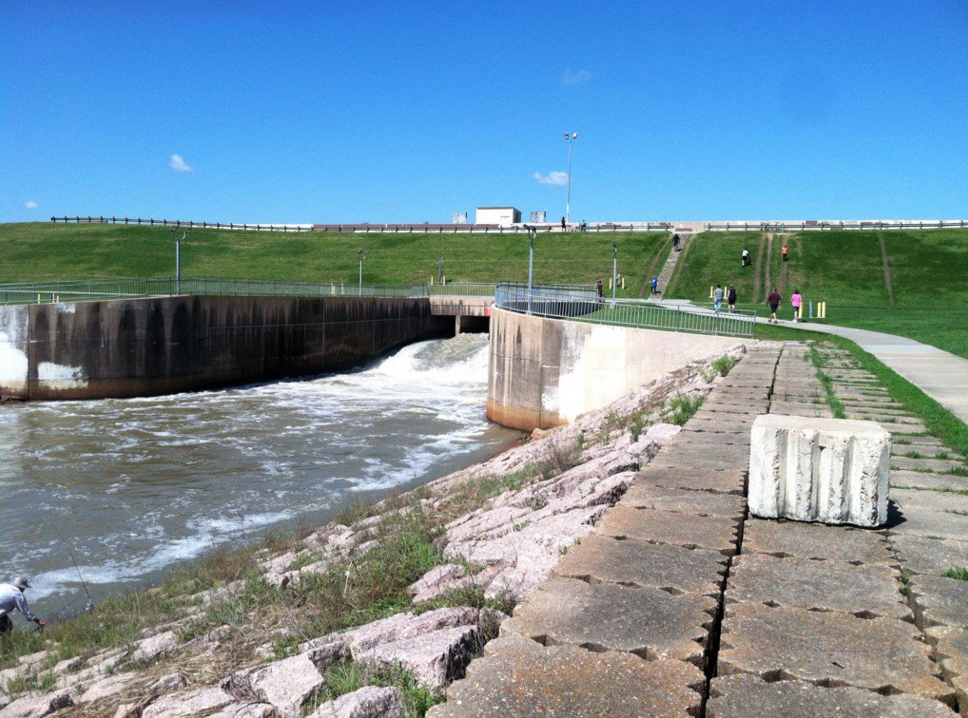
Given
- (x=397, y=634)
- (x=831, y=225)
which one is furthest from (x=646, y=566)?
(x=831, y=225)

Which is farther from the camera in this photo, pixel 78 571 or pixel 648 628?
pixel 78 571

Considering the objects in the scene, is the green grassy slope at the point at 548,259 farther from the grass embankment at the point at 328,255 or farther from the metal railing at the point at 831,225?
the metal railing at the point at 831,225

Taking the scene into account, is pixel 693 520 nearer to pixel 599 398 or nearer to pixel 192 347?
pixel 599 398

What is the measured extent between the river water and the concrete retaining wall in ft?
4.04

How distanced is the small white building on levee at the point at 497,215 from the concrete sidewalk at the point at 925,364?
71018 millimetres

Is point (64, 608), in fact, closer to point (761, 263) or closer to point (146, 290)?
point (146, 290)

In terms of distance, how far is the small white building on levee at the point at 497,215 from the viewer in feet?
316

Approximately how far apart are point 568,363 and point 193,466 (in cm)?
1070

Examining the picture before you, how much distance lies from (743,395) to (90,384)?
2537cm

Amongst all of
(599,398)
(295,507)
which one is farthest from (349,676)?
(599,398)

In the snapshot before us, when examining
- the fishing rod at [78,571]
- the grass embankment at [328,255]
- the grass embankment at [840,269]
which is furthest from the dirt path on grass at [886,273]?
the fishing rod at [78,571]

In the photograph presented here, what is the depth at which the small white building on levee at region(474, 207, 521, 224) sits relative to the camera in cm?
9622

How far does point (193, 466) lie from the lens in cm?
1923

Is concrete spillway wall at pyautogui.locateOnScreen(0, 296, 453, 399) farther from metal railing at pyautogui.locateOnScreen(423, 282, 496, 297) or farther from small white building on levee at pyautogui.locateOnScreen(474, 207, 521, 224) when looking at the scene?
small white building on levee at pyautogui.locateOnScreen(474, 207, 521, 224)
